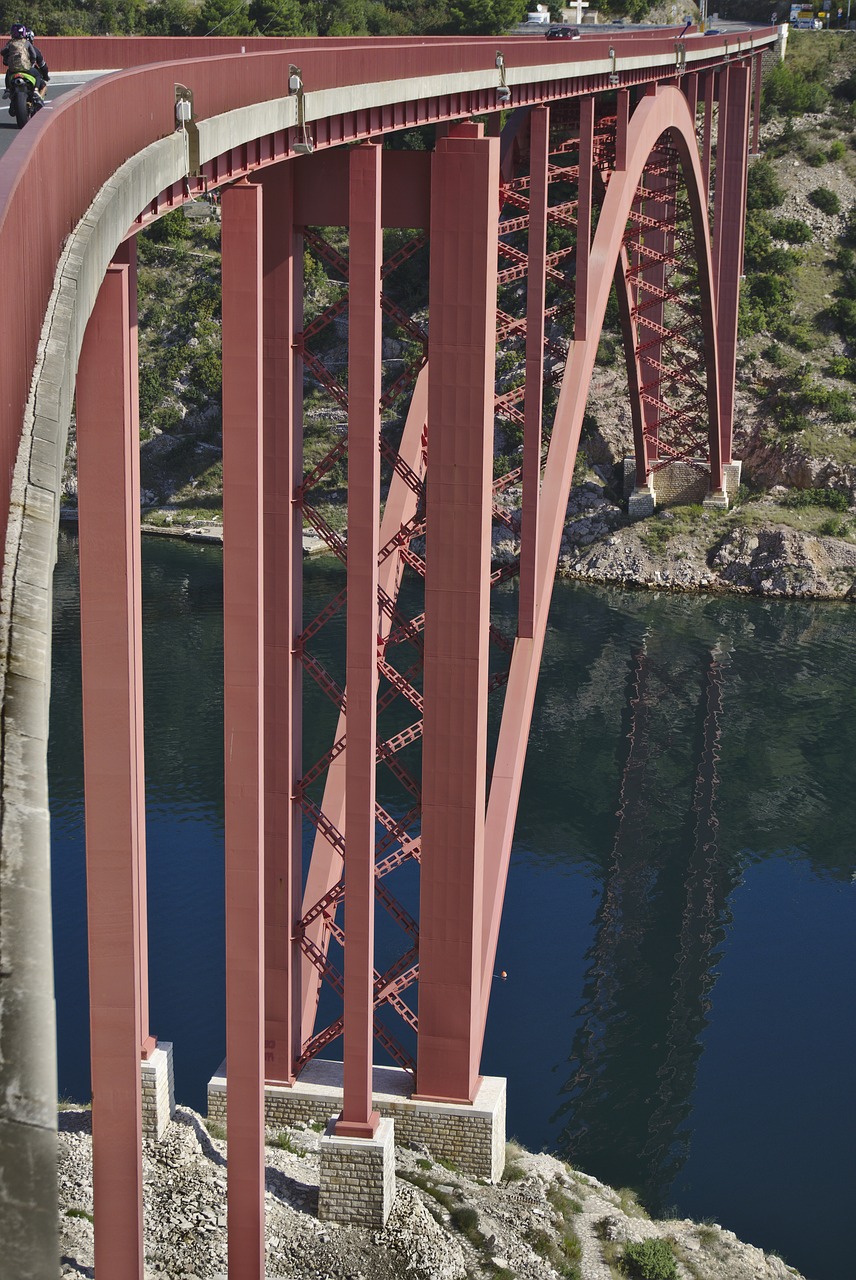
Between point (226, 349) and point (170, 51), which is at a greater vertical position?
point (170, 51)

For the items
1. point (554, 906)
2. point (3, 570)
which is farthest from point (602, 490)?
point (3, 570)

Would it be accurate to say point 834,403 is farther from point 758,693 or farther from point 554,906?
point 554,906

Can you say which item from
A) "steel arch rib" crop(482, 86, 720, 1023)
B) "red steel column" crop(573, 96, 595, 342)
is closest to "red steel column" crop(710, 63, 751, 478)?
"steel arch rib" crop(482, 86, 720, 1023)

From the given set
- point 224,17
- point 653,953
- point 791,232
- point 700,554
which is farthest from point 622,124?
point 224,17

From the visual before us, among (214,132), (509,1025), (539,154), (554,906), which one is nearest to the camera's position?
(214,132)

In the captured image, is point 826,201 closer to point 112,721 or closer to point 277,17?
point 277,17

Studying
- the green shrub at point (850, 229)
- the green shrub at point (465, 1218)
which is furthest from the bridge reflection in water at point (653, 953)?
the green shrub at point (850, 229)

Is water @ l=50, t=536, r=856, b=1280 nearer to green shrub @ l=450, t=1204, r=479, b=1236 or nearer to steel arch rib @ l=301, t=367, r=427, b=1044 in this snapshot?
green shrub @ l=450, t=1204, r=479, b=1236
